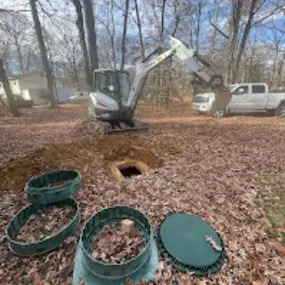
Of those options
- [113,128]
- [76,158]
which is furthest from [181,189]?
[113,128]

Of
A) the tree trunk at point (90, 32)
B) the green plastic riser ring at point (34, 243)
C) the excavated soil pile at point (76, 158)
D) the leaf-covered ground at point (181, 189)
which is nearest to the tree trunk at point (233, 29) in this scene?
the leaf-covered ground at point (181, 189)

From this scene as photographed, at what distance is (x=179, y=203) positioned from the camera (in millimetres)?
3006

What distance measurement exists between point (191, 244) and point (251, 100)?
34.5 feet

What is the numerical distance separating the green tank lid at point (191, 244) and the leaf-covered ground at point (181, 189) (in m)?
0.10

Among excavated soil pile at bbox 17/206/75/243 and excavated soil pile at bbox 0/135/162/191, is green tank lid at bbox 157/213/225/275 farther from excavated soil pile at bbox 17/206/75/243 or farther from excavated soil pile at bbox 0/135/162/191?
excavated soil pile at bbox 0/135/162/191

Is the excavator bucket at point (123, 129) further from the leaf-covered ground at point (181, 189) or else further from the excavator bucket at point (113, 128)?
the leaf-covered ground at point (181, 189)

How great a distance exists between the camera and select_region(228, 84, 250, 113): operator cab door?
34.0 feet

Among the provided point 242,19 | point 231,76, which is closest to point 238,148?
point 231,76

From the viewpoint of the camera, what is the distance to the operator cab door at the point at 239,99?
10367 mm

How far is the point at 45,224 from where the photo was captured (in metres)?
2.57

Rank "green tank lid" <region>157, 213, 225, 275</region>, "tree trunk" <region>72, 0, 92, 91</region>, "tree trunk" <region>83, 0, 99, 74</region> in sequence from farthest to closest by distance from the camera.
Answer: "tree trunk" <region>72, 0, 92, 91</region> → "tree trunk" <region>83, 0, 99, 74</region> → "green tank lid" <region>157, 213, 225, 275</region>

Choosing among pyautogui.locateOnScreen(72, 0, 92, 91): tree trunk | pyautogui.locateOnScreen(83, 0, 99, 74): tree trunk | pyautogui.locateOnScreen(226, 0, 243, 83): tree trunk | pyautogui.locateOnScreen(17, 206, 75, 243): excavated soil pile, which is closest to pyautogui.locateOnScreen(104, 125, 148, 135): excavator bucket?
pyautogui.locateOnScreen(17, 206, 75, 243): excavated soil pile

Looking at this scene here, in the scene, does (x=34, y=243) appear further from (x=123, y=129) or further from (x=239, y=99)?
(x=239, y=99)

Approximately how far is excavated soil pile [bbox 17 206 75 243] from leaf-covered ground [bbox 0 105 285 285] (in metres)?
0.22
